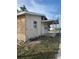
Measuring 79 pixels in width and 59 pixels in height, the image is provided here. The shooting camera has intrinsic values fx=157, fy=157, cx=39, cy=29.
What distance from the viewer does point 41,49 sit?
176 cm

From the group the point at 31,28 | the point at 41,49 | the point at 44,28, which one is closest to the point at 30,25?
the point at 31,28

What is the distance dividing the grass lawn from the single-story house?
0.28 ft

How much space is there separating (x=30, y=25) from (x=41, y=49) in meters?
0.30

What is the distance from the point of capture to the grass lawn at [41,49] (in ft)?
5.64

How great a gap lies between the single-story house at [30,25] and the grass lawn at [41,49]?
0.28 feet

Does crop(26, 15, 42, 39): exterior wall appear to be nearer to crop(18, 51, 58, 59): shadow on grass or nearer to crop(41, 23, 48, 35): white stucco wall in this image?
crop(41, 23, 48, 35): white stucco wall

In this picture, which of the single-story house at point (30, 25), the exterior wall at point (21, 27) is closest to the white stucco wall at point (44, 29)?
the single-story house at point (30, 25)

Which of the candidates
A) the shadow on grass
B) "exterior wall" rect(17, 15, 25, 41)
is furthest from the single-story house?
the shadow on grass

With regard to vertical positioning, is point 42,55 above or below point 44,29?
below

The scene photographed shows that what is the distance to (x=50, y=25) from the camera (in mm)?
1798

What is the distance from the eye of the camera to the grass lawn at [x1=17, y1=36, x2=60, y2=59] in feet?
5.64

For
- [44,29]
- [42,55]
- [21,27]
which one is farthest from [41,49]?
[21,27]

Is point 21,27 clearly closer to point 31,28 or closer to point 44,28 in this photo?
point 31,28
